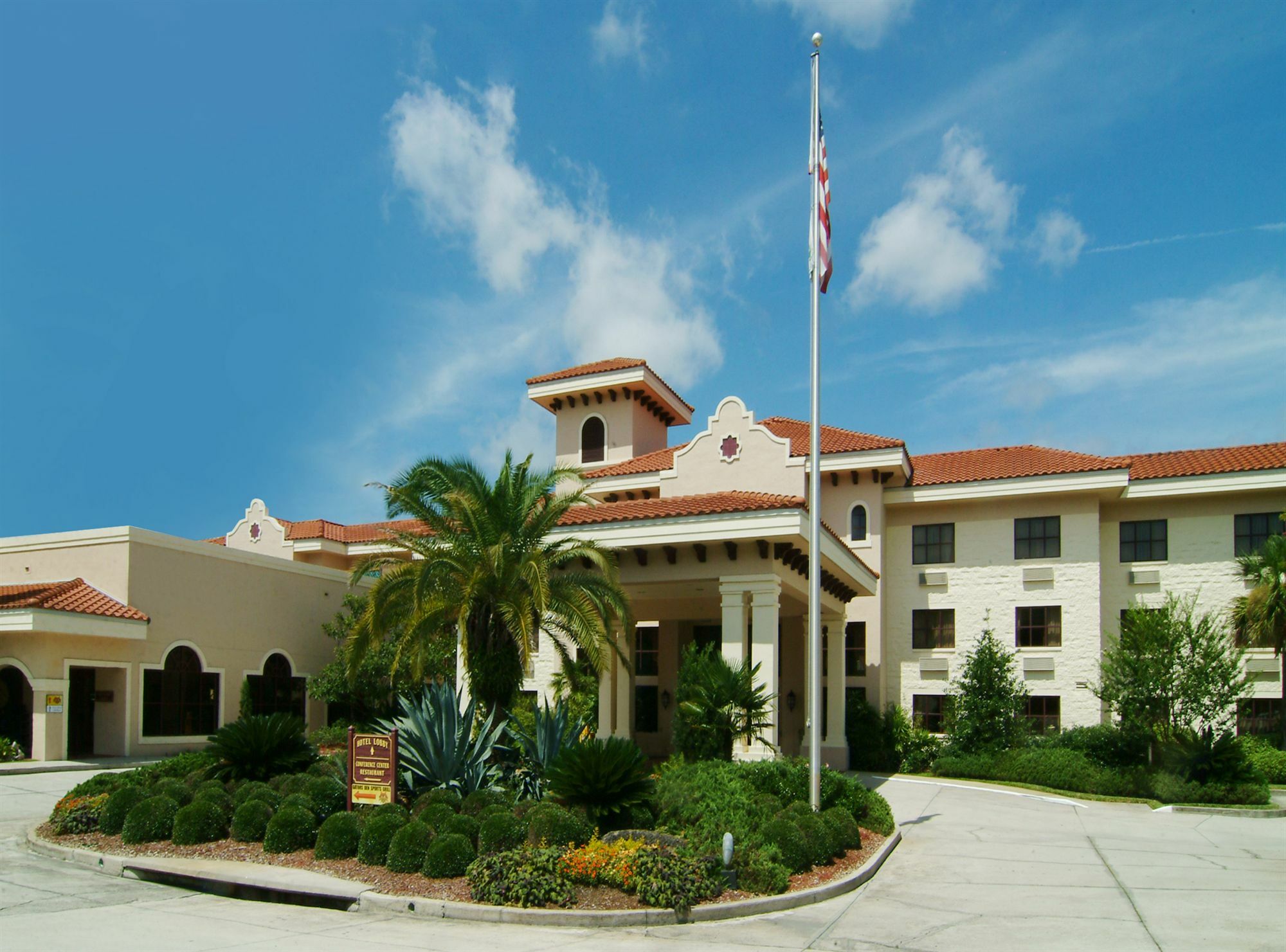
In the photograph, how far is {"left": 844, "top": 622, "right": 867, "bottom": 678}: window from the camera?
31.2 m

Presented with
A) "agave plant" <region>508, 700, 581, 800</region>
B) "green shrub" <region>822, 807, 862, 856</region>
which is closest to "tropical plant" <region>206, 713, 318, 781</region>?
"agave plant" <region>508, 700, 581, 800</region>

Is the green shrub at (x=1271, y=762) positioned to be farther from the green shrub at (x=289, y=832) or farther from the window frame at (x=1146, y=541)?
the green shrub at (x=289, y=832)

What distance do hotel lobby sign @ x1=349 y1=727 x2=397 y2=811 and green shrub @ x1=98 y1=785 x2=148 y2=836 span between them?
9.80ft

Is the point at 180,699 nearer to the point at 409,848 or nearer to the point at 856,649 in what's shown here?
the point at 856,649

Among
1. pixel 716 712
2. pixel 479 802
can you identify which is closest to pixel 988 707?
pixel 716 712

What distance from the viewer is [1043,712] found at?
29.6m

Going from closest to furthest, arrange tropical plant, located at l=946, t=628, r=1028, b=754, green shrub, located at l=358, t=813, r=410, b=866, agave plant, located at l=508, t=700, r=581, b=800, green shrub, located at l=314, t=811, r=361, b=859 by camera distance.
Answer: green shrub, located at l=358, t=813, r=410, b=866 < green shrub, located at l=314, t=811, r=361, b=859 < agave plant, located at l=508, t=700, r=581, b=800 < tropical plant, located at l=946, t=628, r=1028, b=754

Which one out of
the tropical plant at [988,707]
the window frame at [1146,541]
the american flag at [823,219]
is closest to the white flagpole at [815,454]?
the american flag at [823,219]

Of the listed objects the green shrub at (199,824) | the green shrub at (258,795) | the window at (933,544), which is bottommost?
the green shrub at (199,824)

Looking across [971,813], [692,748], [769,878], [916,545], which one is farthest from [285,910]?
[916,545]

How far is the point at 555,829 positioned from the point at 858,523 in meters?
20.9

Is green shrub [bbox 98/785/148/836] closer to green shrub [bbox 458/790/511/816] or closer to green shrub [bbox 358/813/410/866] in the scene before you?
green shrub [bbox 358/813/410/866]

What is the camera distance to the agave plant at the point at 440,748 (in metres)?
15.1

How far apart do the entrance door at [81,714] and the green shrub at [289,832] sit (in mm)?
18280
